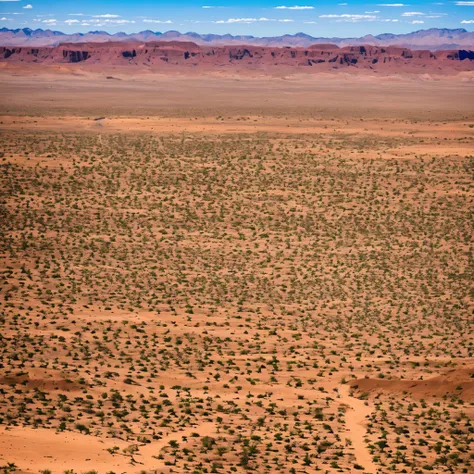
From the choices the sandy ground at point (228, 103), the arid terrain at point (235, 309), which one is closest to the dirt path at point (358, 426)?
the arid terrain at point (235, 309)

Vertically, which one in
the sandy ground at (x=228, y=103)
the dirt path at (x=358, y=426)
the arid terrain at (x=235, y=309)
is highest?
the sandy ground at (x=228, y=103)

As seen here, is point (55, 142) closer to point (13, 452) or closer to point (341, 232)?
point (341, 232)

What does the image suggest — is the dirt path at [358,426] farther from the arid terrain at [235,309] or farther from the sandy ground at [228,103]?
the sandy ground at [228,103]

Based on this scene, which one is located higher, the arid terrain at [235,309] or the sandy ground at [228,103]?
the sandy ground at [228,103]

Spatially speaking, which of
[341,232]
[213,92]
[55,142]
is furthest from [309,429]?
[213,92]

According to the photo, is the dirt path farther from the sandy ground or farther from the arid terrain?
the sandy ground

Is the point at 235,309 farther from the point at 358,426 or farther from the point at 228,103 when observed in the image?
the point at 228,103
